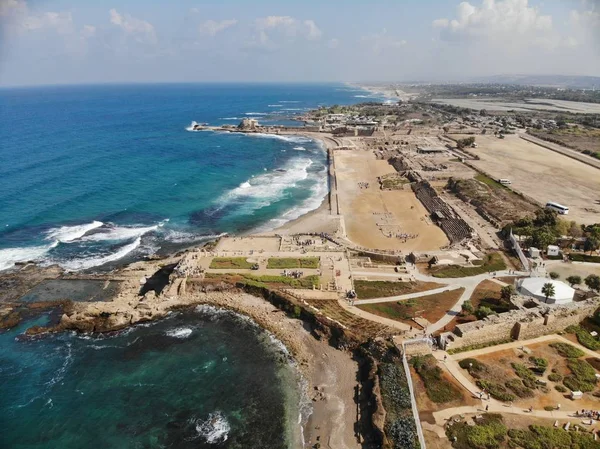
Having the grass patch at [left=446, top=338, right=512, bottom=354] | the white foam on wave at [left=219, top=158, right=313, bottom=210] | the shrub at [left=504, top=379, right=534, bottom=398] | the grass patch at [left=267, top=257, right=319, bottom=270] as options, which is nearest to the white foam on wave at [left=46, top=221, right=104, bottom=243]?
the white foam on wave at [left=219, top=158, right=313, bottom=210]

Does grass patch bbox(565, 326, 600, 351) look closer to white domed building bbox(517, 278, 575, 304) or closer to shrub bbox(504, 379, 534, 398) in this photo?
white domed building bbox(517, 278, 575, 304)

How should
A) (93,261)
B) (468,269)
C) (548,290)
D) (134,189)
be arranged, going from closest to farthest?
(548,290) < (468,269) < (93,261) < (134,189)

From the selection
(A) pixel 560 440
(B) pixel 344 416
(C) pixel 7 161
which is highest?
(C) pixel 7 161

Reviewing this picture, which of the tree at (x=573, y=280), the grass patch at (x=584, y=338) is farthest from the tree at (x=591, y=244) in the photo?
the grass patch at (x=584, y=338)

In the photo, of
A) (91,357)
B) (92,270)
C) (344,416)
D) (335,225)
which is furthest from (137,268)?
(344,416)

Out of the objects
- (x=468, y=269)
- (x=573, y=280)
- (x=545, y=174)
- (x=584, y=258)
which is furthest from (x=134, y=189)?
(x=545, y=174)

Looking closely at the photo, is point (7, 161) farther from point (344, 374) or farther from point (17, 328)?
point (344, 374)

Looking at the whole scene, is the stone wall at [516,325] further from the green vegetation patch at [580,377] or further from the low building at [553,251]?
the low building at [553,251]

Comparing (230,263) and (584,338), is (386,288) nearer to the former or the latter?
(584,338)
